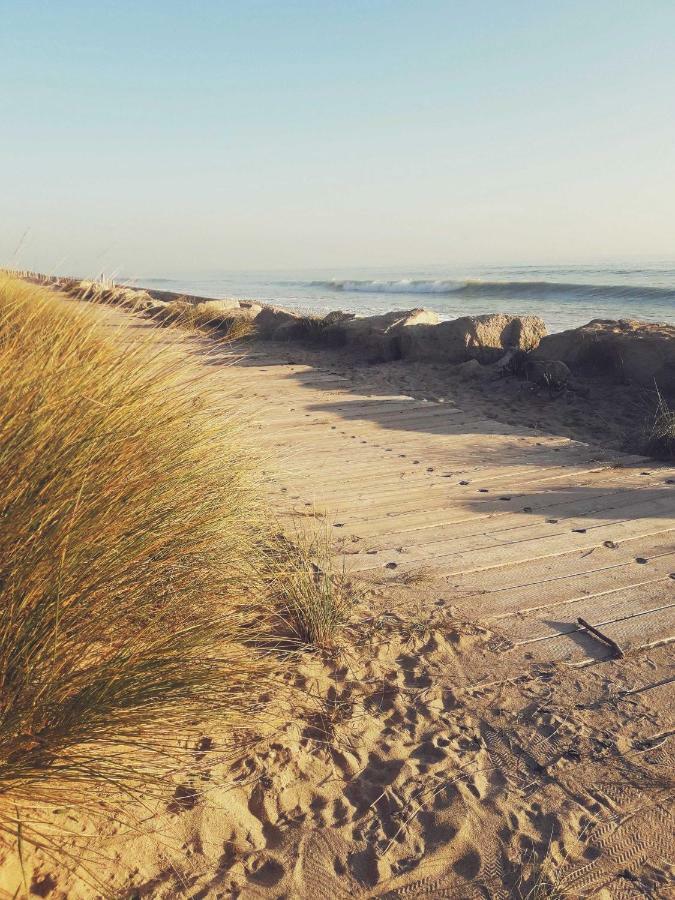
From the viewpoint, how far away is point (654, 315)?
18344 millimetres

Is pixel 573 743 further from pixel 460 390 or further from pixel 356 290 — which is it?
pixel 356 290

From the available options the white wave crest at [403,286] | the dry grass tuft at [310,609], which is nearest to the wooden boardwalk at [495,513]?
the dry grass tuft at [310,609]

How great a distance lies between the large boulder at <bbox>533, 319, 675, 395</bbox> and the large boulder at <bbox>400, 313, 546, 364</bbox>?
51cm

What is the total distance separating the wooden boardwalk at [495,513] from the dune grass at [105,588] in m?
0.93

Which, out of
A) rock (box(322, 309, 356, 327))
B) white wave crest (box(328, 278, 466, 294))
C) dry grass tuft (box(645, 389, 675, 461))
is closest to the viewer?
dry grass tuft (box(645, 389, 675, 461))

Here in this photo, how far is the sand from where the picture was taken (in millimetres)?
1706

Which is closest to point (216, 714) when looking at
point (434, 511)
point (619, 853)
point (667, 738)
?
point (619, 853)

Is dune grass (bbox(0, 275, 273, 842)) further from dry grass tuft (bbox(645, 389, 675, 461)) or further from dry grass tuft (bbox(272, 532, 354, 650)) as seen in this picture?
dry grass tuft (bbox(645, 389, 675, 461))

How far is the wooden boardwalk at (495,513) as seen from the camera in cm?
296

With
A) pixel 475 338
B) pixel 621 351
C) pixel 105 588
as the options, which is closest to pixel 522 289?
pixel 475 338

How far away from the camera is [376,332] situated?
10.4 m

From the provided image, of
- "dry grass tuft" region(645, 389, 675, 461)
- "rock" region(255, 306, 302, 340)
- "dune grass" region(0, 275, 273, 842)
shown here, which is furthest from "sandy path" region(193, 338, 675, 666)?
"rock" region(255, 306, 302, 340)

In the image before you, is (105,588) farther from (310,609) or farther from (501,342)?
(501,342)

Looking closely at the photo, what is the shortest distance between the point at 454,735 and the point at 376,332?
8553 millimetres
